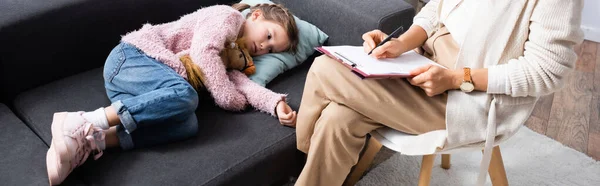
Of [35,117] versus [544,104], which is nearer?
[35,117]

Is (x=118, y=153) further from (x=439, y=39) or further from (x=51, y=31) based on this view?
(x=439, y=39)

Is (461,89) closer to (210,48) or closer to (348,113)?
(348,113)

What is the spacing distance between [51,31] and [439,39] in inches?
43.2

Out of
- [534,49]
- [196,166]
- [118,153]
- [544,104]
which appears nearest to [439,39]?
[534,49]

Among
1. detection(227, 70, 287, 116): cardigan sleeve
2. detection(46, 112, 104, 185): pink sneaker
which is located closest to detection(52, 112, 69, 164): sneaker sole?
detection(46, 112, 104, 185): pink sneaker

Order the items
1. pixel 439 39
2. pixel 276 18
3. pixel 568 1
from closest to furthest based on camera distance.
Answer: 1. pixel 568 1
2. pixel 439 39
3. pixel 276 18

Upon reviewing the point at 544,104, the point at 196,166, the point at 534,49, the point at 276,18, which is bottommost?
the point at 544,104

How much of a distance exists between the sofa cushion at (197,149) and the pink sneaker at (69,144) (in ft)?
0.17

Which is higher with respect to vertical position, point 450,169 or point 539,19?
point 539,19

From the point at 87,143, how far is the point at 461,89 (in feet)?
2.94

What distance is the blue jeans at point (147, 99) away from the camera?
1198mm

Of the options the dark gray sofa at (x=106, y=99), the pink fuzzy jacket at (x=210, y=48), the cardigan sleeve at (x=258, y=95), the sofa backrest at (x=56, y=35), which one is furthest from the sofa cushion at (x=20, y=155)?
the cardigan sleeve at (x=258, y=95)

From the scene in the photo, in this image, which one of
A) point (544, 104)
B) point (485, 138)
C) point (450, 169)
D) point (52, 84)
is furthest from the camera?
point (544, 104)

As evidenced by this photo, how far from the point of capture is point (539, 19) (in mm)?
1050
